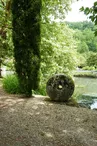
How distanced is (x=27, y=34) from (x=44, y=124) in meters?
4.31

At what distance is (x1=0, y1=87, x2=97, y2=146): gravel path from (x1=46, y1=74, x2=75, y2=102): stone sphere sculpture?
0.41 m

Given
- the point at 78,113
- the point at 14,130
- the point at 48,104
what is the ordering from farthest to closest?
the point at 48,104, the point at 78,113, the point at 14,130

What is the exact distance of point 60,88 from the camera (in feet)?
30.0

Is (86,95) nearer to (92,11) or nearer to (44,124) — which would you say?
(44,124)

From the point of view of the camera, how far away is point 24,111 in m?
7.48

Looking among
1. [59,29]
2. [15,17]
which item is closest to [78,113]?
[15,17]

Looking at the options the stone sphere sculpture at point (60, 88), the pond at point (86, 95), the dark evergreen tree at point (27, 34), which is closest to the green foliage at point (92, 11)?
the stone sphere sculpture at point (60, 88)

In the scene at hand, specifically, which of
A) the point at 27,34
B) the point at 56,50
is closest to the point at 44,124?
the point at 27,34

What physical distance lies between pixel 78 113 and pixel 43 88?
17.8 feet

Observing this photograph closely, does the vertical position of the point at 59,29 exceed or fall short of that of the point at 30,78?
it exceeds it

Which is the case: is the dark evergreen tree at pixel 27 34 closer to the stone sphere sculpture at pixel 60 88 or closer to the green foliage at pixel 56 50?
the stone sphere sculpture at pixel 60 88

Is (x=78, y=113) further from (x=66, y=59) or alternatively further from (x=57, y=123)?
(x=66, y=59)

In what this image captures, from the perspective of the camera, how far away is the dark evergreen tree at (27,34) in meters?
9.54

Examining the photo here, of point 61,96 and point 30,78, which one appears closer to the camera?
point 61,96
